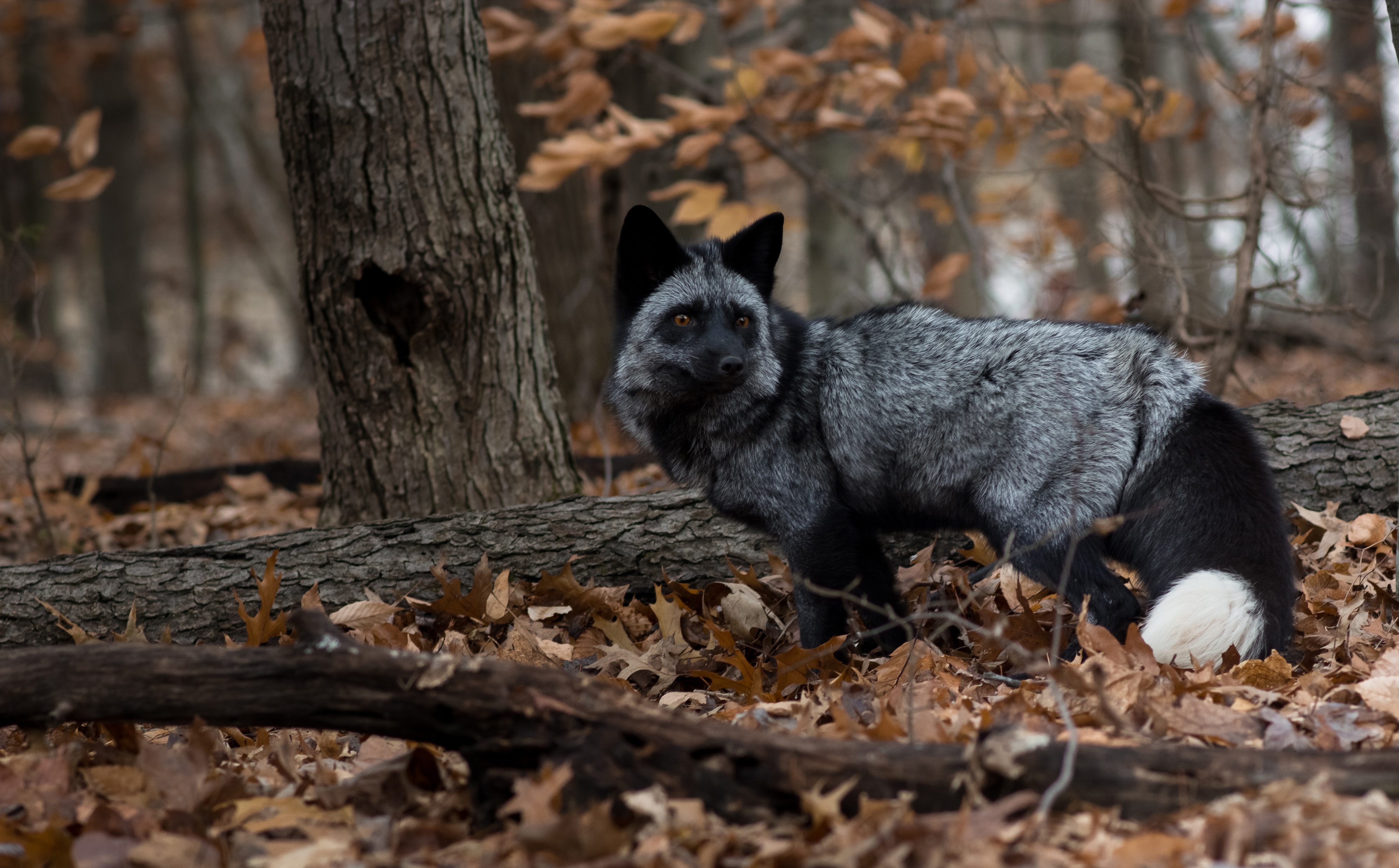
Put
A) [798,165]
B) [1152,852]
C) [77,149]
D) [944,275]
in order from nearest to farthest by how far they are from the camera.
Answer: [1152,852] < [77,149] < [944,275] < [798,165]

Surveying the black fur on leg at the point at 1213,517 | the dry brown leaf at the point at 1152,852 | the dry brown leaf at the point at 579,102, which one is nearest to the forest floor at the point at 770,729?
the dry brown leaf at the point at 1152,852

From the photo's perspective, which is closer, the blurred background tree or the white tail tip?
the white tail tip

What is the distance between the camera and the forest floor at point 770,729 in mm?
2387

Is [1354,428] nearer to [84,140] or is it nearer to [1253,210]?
[1253,210]

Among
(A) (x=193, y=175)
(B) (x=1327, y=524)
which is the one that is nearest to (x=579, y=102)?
(B) (x=1327, y=524)

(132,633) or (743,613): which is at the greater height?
(132,633)

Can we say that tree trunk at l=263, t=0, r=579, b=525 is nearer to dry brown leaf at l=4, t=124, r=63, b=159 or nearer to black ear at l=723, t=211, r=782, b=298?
black ear at l=723, t=211, r=782, b=298

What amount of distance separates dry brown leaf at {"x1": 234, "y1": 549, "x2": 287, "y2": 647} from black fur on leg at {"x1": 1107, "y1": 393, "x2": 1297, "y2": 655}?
12.0ft

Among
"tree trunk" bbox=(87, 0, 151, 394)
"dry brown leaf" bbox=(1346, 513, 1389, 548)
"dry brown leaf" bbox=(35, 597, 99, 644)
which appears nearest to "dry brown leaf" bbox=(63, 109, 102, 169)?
"dry brown leaf" bbox=(35, 597, 99, 644)

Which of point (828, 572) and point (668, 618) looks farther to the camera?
point (668, 618)

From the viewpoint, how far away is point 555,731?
8.94 ft

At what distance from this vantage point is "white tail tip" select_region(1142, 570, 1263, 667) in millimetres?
3586

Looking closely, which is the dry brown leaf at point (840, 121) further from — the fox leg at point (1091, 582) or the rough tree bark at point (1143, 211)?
the fox leg at point (1091, 582)

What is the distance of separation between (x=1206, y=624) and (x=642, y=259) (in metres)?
2.88
